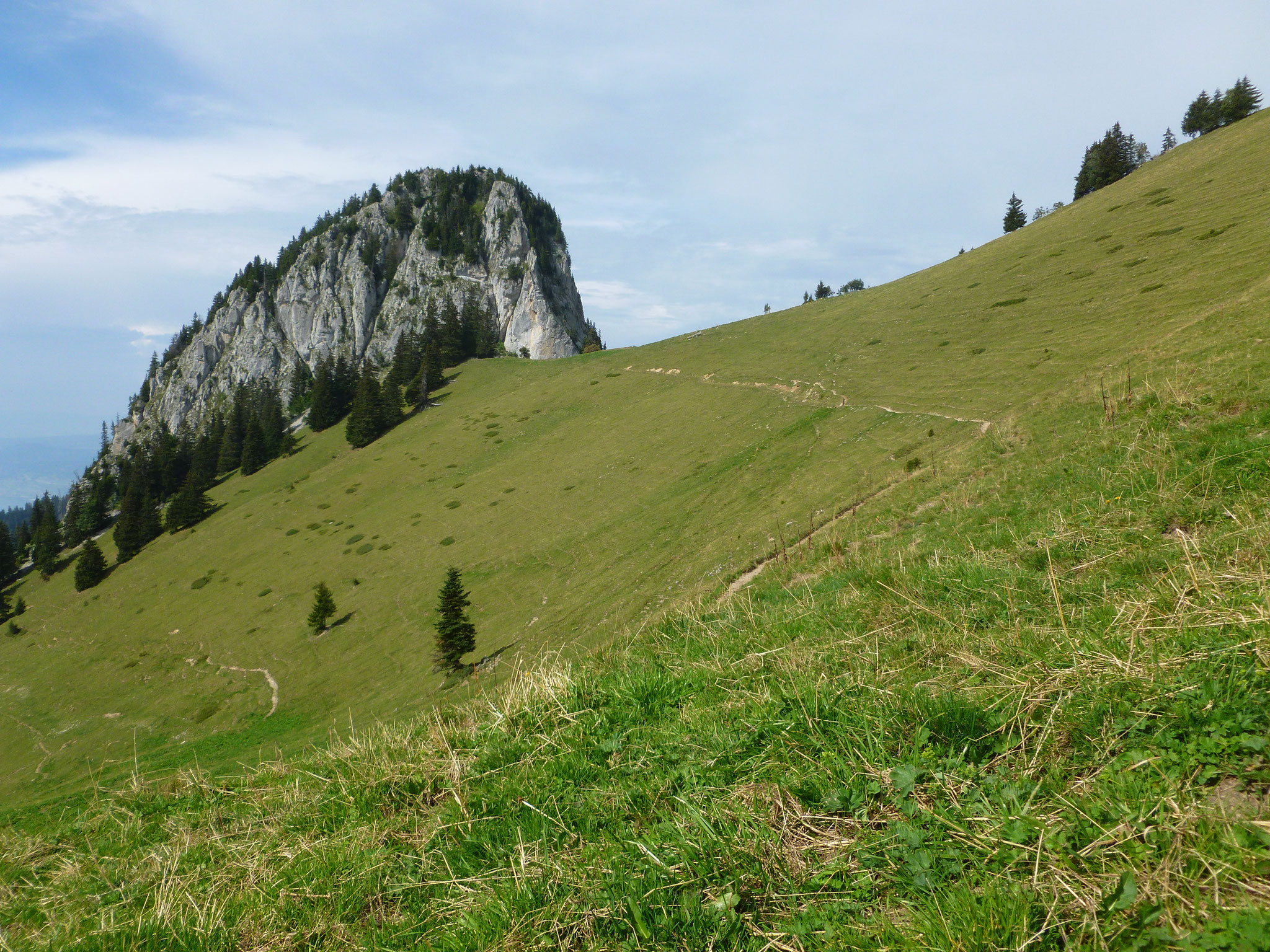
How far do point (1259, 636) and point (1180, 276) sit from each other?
46985 millimetres

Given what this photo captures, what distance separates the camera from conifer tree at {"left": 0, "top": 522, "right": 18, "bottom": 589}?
100125 millimetres

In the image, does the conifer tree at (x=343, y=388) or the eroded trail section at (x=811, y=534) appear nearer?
the eroded trail section at (x=811, y=534)

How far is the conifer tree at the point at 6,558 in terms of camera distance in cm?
10012

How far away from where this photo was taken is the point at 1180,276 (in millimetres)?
35531

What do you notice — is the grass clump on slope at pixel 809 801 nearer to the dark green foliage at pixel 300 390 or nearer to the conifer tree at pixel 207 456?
the conifer tree at pixel 207 456

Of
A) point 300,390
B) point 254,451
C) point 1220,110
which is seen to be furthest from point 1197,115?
point 300,390

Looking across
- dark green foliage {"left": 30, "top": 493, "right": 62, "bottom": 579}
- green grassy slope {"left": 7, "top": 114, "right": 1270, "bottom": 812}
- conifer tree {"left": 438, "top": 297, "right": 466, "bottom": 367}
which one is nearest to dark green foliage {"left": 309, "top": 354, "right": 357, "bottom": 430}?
conifer tree {"left": 438, "top": 297, "right": 466, "bottom": 367}

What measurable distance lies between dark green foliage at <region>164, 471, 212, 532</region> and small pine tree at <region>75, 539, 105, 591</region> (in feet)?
28.4

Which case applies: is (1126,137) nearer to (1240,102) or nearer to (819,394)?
(1240,102)

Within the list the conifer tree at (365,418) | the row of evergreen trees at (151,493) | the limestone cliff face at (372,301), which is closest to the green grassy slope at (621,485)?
the conifer tree at (365,418)

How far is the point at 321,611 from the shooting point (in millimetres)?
43344

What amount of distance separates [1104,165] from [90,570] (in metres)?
155

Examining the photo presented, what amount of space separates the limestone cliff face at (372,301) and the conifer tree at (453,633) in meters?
160

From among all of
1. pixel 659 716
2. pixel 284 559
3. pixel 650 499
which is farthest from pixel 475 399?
pixel 659 716
